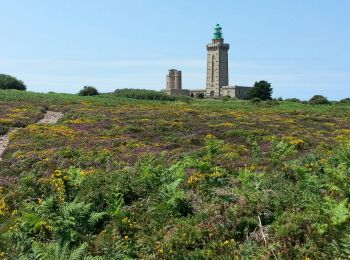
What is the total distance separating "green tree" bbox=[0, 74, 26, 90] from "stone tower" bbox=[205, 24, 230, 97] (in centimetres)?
7087

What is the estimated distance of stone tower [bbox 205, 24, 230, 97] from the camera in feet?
575

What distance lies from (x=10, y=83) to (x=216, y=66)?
81268 mm

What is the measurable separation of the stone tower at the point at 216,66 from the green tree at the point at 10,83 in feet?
233

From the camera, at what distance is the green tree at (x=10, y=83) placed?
121 m

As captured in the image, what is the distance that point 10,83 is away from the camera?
122375 mm

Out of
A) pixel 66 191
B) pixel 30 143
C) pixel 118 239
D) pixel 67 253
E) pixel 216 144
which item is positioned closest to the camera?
pixel 67 253

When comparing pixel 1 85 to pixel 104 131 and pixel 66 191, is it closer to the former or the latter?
pixel 104 131

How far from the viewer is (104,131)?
33469mm

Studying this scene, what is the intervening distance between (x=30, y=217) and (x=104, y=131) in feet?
Result: 74.8

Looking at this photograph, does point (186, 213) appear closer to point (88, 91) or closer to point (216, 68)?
point (88, 91)

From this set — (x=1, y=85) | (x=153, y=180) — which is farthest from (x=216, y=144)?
(x=1, y=85)

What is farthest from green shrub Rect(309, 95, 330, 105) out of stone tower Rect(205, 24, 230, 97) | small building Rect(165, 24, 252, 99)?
stone tower Rect(205, 24, 230, 97)

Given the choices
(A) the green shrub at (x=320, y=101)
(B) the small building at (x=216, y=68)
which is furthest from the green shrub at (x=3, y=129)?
(B) the small building at (x=216, y=68)

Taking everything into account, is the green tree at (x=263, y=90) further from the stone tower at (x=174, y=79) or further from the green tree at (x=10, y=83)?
the stone tower at (x=174, y=79)
